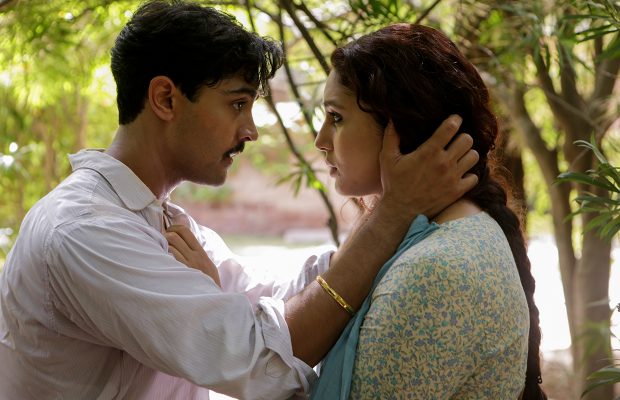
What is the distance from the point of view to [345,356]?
1.66 metres

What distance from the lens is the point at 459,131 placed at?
1.85 meters

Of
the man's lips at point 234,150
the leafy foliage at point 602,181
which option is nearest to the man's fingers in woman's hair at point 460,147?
the leafy foliage at point 602,181

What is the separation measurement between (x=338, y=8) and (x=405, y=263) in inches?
85.0

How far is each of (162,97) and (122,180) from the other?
269 mm

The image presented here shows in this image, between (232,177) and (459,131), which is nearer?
(459,131)

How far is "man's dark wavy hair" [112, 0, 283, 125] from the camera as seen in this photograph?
2023 millimetres

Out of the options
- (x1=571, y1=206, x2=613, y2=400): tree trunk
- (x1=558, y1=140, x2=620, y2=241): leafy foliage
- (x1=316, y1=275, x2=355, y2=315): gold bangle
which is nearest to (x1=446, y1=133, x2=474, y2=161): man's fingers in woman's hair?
(x1=558, y1=140, x2=620, y2=241): leafy foliage

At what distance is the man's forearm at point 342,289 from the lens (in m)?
1.73

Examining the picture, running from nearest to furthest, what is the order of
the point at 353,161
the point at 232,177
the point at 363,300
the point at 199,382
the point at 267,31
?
the point at 199,382, the point at 363,300, the point at 353,161, the point at 267,31, the point at 232,177

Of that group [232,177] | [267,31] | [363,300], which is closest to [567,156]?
[363,300]

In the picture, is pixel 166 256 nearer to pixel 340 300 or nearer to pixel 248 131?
pixel 340 300

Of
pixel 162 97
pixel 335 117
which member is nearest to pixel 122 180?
pixel 162 97

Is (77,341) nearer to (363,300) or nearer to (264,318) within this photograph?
(264,318)

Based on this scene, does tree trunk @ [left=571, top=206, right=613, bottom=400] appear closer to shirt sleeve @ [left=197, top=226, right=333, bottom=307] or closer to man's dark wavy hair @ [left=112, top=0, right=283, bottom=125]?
shirt sleeve @ [left=197, top=226, right=333, bottom=307]
